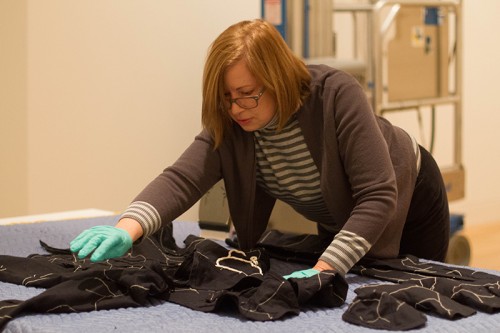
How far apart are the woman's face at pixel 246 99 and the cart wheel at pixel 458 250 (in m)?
1.88

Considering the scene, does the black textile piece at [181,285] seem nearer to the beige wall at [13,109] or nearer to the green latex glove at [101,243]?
the green latex glove at [101,243]

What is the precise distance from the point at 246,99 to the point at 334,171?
0.22 m

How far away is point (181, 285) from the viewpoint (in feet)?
5.23

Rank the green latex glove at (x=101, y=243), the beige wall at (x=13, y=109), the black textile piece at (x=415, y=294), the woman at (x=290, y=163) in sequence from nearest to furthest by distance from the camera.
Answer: the black textile piece at (x=415, y=294) < the green latex glove at (x=101, y=243) < the woman at (x=290, y=163) < the beige wall at (x=13, y=109)

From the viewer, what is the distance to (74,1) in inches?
130

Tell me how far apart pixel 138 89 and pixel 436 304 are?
2.39m

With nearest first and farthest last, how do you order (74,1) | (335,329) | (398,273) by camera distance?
(335,329) < (398,273) < (74,1)

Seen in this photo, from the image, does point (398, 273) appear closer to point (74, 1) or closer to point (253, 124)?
point (253, 124)

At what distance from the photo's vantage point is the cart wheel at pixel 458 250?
11.0 feet

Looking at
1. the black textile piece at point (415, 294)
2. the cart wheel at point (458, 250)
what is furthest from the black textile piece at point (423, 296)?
the cart wheel at point (458, 250)

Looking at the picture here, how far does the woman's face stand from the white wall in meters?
1.73

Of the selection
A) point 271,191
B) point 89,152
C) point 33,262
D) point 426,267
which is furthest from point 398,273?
point 89,152

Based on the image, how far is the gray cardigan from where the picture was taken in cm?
162

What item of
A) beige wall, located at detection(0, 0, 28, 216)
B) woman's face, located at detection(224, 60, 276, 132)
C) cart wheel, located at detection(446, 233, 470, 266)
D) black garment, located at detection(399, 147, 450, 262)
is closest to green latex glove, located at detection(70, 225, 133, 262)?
woman's face, located at detection(224, 60, 276, 132)
